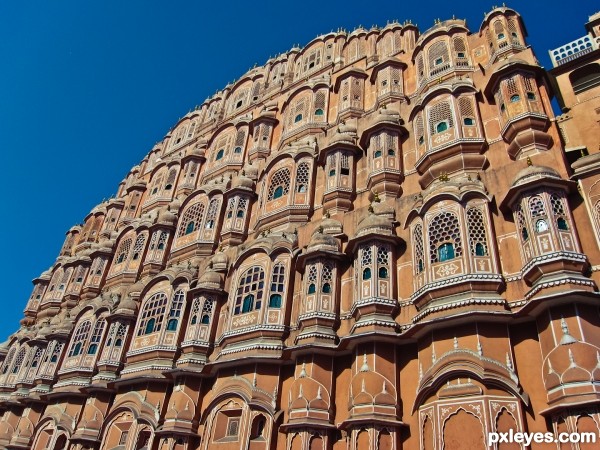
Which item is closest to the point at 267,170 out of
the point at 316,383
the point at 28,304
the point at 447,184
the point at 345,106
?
the point at 345,106

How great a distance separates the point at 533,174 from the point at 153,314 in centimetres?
1669

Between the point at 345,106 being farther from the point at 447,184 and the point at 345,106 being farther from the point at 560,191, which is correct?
the point at 560,191

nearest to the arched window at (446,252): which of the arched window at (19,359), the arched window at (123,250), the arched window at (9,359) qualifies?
the arched window at (123,250)

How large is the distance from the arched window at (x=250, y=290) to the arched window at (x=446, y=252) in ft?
23.2

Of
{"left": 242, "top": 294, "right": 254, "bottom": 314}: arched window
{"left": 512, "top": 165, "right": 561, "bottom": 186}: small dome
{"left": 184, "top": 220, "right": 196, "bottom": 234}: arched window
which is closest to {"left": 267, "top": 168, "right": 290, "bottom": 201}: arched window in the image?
{"left": 184, "top": 220, "right": 196, "bottom": 234}: arched window

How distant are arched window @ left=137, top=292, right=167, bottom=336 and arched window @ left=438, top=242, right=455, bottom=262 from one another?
12632mm

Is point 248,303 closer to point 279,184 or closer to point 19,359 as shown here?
point 279,184

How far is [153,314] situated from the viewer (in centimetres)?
2158

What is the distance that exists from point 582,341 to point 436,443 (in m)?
4.39

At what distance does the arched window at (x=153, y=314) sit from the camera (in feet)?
69.2

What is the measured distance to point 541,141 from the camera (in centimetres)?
1583

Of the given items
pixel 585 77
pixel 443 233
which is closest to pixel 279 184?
pixel 443 233

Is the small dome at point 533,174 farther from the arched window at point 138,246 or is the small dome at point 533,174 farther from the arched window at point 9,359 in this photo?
the arched window at point 9,359

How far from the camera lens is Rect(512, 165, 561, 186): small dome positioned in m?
13.6
